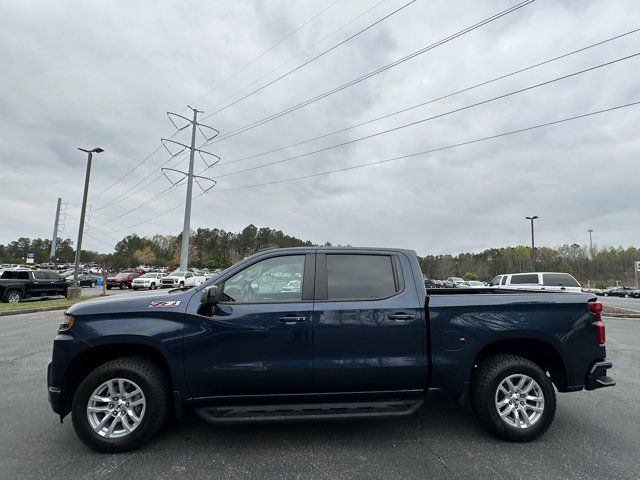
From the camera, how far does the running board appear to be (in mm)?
3414

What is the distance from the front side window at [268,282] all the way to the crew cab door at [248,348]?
12 centimetres

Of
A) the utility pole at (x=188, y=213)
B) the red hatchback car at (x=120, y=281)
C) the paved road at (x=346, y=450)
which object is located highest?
the utility pole at (x=188, y=213)

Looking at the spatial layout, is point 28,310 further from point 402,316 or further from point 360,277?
point 402,316

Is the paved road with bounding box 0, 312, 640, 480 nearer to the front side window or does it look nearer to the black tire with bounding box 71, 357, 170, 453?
the black tire with bounding box 71, 357, 170, 453

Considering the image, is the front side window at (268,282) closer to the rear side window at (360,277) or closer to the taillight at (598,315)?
the rear side window at (360,277)

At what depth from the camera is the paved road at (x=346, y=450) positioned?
10.1ft

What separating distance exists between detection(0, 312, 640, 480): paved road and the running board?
1.04 ft

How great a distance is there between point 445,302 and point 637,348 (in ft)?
24.7

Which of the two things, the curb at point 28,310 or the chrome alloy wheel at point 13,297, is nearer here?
the curb at point 28,310

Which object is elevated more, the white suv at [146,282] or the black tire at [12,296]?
the white suv at [146,282]

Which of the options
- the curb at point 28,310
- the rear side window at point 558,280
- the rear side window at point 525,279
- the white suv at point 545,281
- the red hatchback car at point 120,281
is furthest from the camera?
the red hatchback car at point 120,281

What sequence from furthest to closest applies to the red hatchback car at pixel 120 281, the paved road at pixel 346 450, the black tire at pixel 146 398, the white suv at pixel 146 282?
the red hatchback car at pixel 120 281 < the white suv at pixel 146 282 < the black tire at pixel 146 398 < the paved road at pixel 346 450

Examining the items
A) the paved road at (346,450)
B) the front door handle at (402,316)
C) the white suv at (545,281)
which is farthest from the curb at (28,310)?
the white suv at (545,281)

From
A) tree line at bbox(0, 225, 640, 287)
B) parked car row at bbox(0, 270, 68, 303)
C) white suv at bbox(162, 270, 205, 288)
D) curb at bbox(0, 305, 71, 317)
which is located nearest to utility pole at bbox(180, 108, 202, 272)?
white suv at bbox(162, 270, 205, 288)
